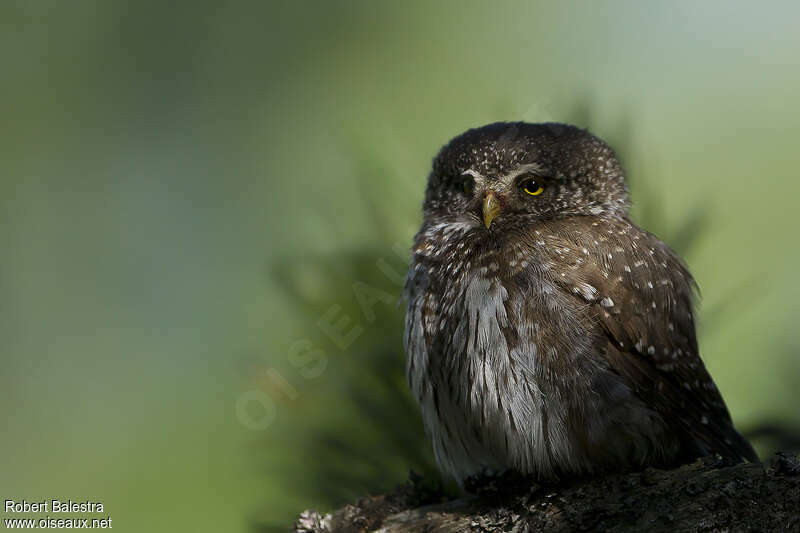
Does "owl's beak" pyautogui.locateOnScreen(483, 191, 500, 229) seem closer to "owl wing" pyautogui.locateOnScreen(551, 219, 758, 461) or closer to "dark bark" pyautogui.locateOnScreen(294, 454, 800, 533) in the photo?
"owl wing" pyautogui.locateOnScreen(551, 219, 758, 461)

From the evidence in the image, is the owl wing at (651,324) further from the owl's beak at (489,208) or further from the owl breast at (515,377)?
the owl's beak at (489,208)

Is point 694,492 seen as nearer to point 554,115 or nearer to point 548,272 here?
point 548,272

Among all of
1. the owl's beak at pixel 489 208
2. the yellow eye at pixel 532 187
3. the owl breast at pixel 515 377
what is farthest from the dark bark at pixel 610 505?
the yellow eye at pixel 532 187

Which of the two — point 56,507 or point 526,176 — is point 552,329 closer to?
point 526,176

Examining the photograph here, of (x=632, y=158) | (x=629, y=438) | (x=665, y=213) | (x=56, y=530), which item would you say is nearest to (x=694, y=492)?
(x=629, y=438)

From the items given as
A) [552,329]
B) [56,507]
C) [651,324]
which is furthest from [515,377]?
[56,507]

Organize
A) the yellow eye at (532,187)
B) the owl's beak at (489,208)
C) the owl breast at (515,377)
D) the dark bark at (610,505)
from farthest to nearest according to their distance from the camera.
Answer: the yellow eye at (532,187)
the owl's beak at (489,208)
the owl breast at (515,377)
the dark bark at (610,505)
